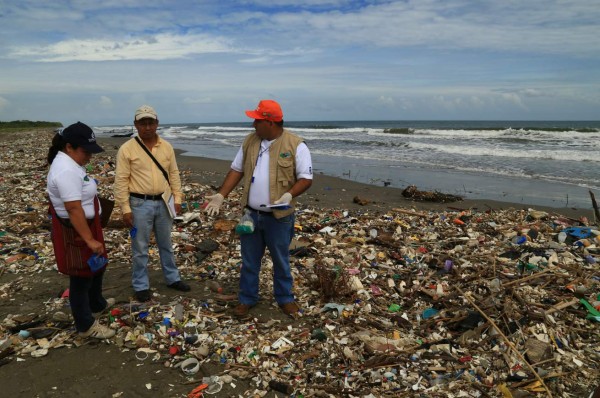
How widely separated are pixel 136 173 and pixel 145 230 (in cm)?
62

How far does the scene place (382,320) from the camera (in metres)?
4.40

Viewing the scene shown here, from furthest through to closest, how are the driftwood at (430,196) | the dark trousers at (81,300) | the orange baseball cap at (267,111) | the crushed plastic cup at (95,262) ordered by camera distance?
the driftwood at (430,196)
the orange baseball cap at (267,111)
the dark trousers at (81,300)
the crushed plastic cup at (95,262)

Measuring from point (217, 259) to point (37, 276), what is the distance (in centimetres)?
230

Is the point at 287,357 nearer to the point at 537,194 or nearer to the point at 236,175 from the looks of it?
the point at 236,175

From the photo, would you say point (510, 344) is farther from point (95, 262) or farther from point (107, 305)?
point (107, 305)

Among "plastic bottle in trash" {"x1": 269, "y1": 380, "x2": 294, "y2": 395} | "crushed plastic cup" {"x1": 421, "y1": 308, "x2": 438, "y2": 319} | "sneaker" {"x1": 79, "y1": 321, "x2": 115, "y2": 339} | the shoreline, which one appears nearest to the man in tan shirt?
"sneaker" {"x1": 79, "y1": 321, "x2": 115, "y2": 339}

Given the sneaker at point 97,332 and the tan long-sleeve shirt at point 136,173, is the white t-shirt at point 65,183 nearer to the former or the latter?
the tan long-sleeve shirt at point 136,173

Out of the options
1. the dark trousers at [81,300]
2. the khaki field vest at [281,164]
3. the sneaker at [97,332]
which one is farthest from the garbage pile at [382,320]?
the khaki field vest at [281,164]

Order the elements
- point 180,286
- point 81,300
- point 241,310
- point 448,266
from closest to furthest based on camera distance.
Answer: point 81,300
point 241,310
point 180,286
point 448,266

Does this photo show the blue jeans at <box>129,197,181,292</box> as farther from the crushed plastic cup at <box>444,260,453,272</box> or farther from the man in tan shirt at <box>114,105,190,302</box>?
the crushed plastic cup at <box>444,260,453,272</box>

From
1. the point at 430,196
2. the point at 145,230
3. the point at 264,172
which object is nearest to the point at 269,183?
the point at 264,172

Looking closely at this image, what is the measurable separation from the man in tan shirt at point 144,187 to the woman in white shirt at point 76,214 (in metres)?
0.64

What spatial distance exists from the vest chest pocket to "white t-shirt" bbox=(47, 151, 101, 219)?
1.64m

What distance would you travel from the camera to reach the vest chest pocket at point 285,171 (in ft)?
12.9
